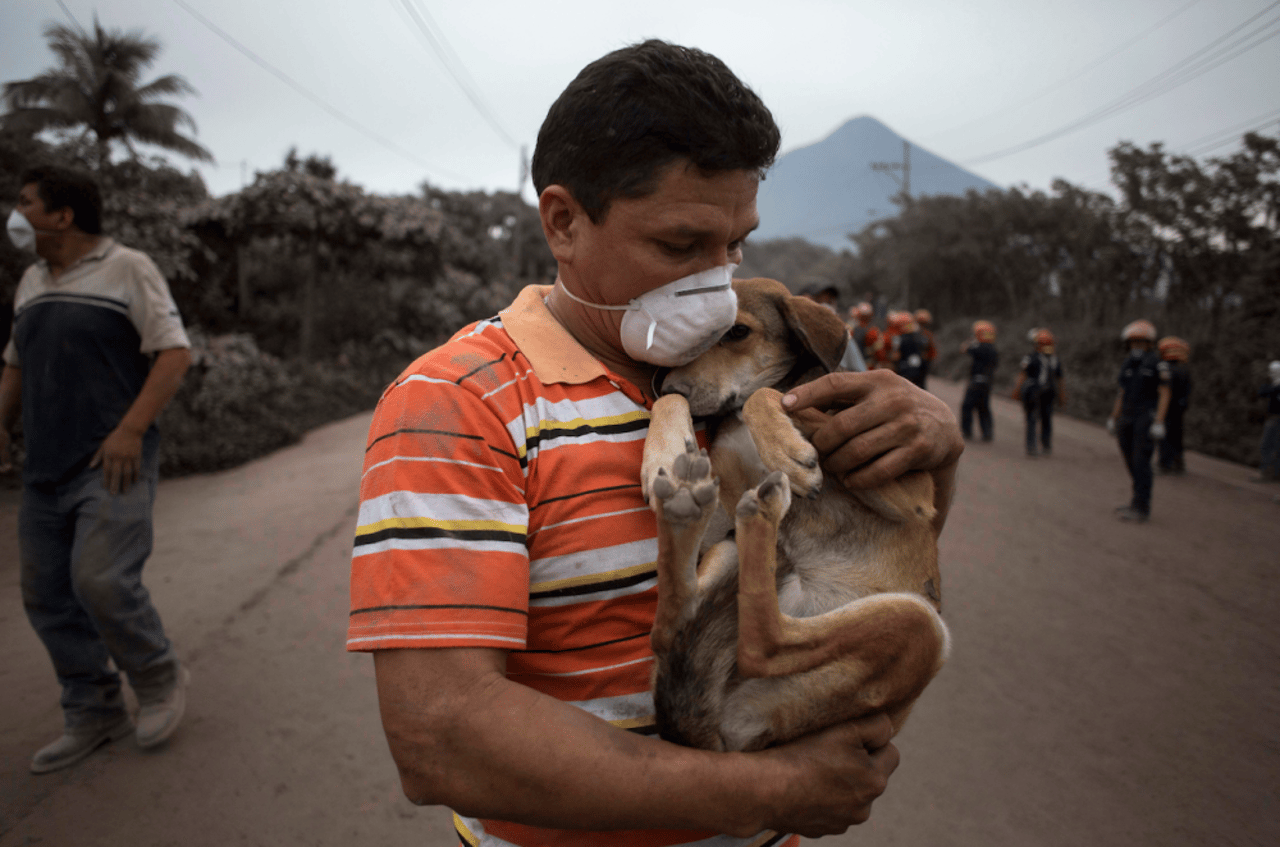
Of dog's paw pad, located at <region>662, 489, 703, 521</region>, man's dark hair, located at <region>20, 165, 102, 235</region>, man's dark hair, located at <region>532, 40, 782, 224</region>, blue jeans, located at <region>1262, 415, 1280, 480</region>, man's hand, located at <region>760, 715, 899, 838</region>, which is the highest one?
man's dark hair, located at <region>20, 165, 102, 235</region>

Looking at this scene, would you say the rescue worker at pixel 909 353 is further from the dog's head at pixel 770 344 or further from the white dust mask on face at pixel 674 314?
the white dust mask on face at pixel 674 314

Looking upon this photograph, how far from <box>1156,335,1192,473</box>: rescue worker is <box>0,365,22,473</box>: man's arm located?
12.4 meters

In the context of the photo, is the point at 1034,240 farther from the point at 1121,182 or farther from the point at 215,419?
the point at 215,419

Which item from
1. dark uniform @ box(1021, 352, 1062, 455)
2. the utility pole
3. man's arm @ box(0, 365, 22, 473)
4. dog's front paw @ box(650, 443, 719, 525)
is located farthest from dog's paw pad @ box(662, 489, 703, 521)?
the utility pole

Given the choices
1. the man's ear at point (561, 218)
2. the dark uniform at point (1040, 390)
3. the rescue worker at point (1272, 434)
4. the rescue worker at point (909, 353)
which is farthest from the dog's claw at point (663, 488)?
the rescue worker at point (1272, 434)

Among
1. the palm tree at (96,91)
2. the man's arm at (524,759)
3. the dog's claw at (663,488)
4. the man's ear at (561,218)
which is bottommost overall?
the man's arm at (524,759)

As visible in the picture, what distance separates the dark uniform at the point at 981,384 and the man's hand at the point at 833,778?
41.5 feet

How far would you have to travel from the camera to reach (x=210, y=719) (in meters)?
4.07

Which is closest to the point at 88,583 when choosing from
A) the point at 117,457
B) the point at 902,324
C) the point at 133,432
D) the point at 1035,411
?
the point at 117,457

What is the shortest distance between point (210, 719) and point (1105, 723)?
17.4ft

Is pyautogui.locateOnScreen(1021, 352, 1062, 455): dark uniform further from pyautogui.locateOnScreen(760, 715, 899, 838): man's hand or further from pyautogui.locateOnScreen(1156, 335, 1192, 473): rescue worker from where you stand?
pyautogui.locateOnScreen(760, 715, 899, 838): man's hand

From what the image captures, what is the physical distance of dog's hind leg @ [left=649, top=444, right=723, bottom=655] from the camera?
133 cm

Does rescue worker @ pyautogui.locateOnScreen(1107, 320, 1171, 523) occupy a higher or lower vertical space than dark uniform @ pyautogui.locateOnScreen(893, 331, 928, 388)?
lower

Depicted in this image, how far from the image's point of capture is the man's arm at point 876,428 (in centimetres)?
159
